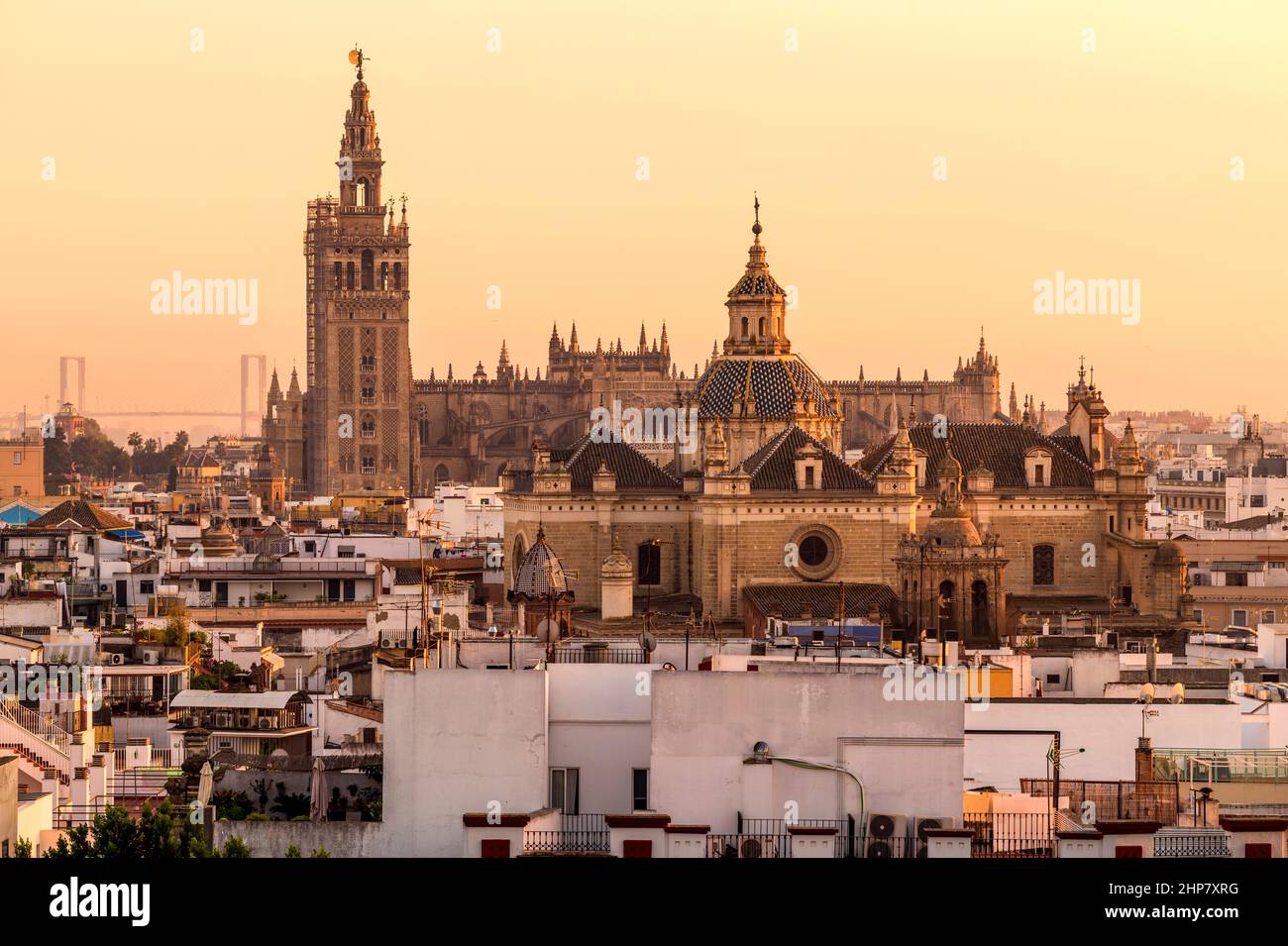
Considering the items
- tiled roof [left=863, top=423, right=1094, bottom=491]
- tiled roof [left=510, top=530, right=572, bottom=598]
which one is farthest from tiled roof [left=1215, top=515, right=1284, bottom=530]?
tiled roof [left=510, top=530, right=572, bottom=598]

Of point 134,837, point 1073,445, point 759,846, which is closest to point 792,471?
point 1073,445

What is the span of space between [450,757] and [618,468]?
42770 millimetres

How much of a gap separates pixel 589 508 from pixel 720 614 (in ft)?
15.1

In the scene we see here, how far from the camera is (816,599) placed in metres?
61.9

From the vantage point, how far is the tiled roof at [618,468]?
220ft

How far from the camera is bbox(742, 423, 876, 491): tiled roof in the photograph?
65.0m

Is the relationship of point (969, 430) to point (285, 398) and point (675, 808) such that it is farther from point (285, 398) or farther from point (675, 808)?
point (285, 398)

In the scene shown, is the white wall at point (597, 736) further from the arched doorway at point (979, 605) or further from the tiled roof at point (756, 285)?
the tiled roof at point (756, 285)

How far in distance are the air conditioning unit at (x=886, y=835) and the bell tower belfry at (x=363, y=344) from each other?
118588mm

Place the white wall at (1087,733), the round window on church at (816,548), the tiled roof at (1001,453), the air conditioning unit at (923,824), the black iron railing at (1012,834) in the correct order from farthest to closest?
the tiled roof at (1001,453)
the round window on church at (816,548)
the white wall at (1087,733)
the black iron railing at (1012,834)
the air conditioning unit at (923,824)

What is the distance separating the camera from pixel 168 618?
6038 cm

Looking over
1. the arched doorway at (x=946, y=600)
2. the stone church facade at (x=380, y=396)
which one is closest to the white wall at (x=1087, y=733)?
the arched doorway at (x=946, y=600)

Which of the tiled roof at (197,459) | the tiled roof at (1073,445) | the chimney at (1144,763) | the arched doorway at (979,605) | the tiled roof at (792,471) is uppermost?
the tiled roof at (197,459)
